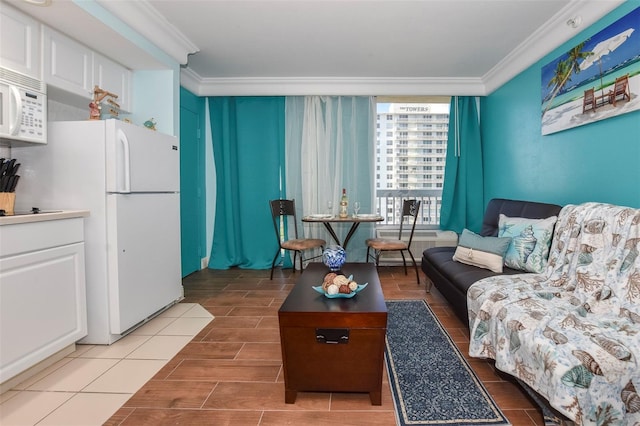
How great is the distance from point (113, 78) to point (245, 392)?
8.81ft

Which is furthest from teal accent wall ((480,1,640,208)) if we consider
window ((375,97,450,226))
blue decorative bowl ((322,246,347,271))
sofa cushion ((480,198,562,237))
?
blue decorative bowl ((322,246,347,271))

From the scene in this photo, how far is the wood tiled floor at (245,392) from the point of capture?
1575mm

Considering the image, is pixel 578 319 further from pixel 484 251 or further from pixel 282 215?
pixel 282 215

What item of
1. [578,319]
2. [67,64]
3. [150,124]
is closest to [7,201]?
[67,64]

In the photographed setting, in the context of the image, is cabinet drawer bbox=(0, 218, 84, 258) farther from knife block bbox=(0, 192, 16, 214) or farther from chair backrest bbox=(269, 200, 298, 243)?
chair backrest bbox=(269, 200, 298, 243)

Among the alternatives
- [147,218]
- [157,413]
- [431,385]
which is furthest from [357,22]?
[157,413]

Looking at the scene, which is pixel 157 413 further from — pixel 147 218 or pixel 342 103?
pixel 342 103

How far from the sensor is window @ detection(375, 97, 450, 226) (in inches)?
184

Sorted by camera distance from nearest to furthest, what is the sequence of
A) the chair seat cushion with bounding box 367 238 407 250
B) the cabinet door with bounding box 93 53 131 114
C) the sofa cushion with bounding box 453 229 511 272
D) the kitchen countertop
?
the kitchen countertop
the sofa cushion with bounding box 453 229 511 272
the cabinet door with bounding box 93 53 131 114
the chair seat cushion with bounding box 367 238 407 250

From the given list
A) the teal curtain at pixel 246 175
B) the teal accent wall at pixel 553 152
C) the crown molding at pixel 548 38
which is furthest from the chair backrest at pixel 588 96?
the teal curtain at pixel 246 175

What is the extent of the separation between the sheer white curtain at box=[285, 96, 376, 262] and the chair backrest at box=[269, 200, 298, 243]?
185mm

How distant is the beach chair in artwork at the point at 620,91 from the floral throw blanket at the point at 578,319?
723mm

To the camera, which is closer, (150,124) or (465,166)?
(150,124)

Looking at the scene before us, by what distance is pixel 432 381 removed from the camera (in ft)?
6.05
